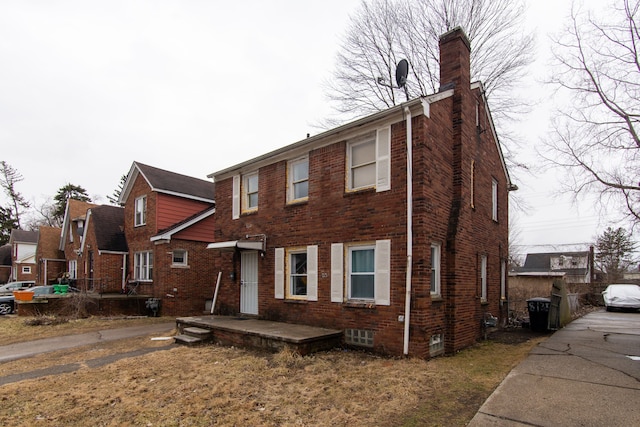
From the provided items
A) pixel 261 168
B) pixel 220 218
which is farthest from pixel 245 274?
pixel 261 168

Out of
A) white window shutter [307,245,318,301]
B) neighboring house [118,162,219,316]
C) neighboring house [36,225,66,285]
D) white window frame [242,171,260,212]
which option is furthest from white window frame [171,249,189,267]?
neighboring house [36,225,66,285]

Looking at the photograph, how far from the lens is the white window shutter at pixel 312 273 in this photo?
995 centimetres

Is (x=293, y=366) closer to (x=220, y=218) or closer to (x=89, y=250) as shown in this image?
(x=220, y=218)

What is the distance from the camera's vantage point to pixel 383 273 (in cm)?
851

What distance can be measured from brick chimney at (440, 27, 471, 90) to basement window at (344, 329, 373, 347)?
656 cm

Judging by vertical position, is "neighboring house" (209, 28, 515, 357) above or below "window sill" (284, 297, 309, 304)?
above

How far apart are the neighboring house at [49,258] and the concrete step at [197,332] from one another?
22.9 meters

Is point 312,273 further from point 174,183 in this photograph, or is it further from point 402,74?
point 174,183

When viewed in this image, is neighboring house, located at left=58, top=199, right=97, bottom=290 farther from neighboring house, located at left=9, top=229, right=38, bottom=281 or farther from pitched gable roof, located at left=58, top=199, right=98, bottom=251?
neighboring house, located at left=9, top=229, right=38, bottom=281

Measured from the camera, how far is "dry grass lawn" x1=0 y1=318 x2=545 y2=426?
509cm

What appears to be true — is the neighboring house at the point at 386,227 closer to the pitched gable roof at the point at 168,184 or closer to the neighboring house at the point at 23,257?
the pitched gable roof at the point at 168,184

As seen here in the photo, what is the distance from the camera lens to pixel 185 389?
625 cm

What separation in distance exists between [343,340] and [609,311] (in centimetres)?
1822

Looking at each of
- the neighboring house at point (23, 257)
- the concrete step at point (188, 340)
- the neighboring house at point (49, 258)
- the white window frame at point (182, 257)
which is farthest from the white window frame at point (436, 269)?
the neighboring house at point (23, 257)
